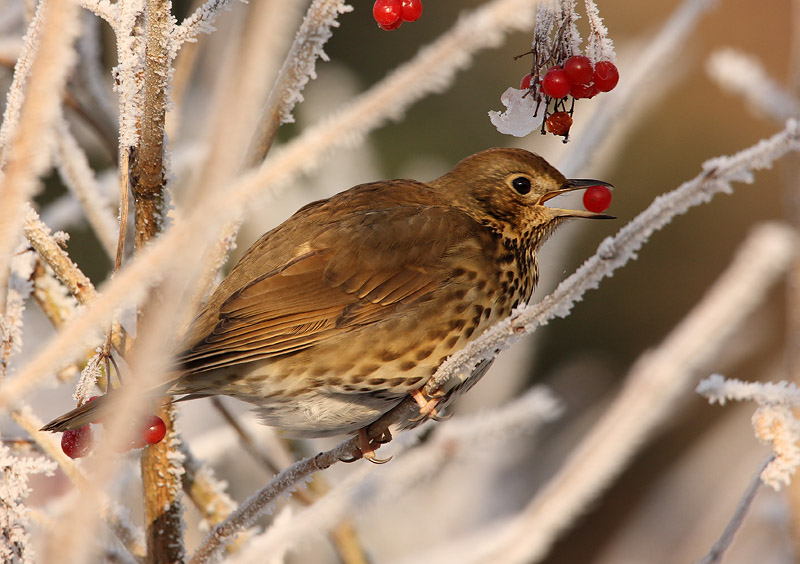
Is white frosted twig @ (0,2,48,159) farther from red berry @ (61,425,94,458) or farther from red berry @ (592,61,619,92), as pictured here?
red berry @ (592,61,619,92)

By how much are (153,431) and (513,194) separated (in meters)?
1.19

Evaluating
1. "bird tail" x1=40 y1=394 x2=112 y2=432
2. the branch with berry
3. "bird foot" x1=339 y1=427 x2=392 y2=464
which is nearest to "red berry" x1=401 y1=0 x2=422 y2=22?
the branch with berry

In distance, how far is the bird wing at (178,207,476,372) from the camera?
6.76 ft

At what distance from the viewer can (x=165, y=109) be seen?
56.4 inches

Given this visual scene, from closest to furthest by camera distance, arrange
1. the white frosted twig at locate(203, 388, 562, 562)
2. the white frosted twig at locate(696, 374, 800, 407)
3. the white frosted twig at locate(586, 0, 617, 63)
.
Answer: the white frosted twig at locate(696, 374, 800, 407)
the white frosted twig at locate(586, 0, 617, 63)
the white frosted twig at locate(203, 388, 562, 562)

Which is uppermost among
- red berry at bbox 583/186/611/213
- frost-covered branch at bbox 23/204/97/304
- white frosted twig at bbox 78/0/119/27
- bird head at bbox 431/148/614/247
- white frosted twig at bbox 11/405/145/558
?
bird head at bbox 431/148/614/247

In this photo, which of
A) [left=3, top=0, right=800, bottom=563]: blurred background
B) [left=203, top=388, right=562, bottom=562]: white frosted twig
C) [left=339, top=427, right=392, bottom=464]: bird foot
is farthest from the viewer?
[left=3, top=0, right=800, bottom=563]: blurred background

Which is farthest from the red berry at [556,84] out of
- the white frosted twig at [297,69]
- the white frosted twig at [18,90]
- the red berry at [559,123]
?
the white frosted twig at [18,90]

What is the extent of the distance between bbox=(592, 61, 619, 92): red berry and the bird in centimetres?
48

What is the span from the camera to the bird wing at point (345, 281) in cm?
206

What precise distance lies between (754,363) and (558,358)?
1.01 meters

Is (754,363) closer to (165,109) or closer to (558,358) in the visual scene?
(558,358)

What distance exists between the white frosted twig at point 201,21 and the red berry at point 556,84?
0.52m

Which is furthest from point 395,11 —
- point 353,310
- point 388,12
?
point 353,310
